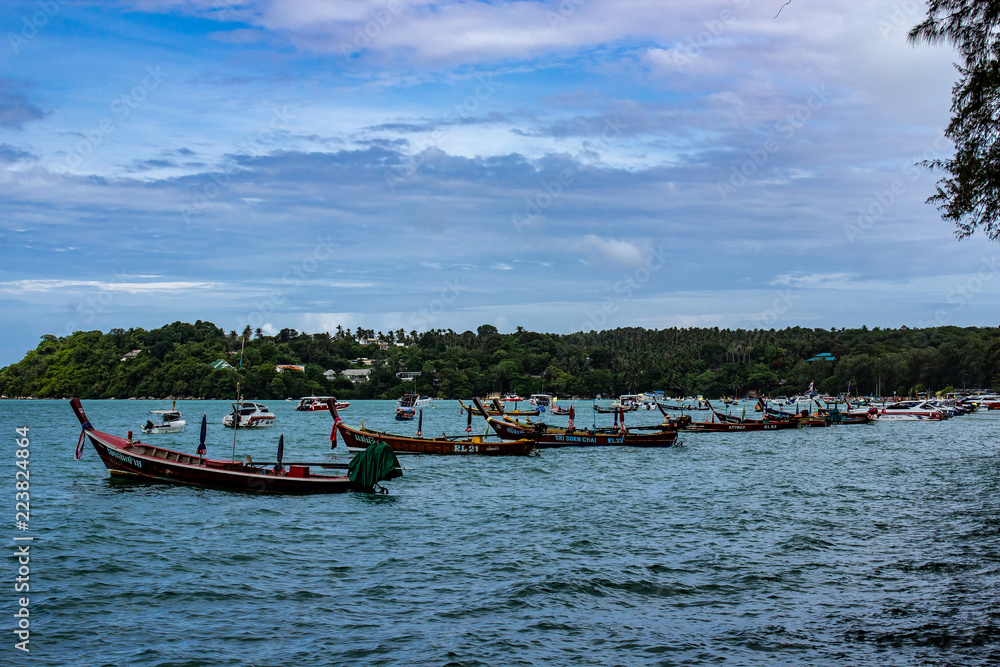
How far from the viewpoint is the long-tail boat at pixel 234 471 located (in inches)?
1198

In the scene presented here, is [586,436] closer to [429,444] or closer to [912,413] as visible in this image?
[429,444]

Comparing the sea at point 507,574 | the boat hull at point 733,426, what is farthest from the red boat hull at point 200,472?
the boat hull at point 733,426

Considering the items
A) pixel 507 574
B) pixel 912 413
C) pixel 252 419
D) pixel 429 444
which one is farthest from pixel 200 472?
pixel 912 413

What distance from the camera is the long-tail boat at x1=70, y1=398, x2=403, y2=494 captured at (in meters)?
30.4

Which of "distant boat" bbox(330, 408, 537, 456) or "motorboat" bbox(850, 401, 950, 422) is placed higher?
"motorboat" bbox(850, 401, 950, 422)

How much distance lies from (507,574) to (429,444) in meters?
30.1

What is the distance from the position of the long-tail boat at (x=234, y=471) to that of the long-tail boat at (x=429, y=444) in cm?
1428

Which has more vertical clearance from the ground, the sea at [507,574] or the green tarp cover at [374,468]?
the green tarp cover at [374,468]

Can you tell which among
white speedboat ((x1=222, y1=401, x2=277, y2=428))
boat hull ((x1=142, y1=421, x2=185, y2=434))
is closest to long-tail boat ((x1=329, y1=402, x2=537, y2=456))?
boat hull ((x1=142, y1=421, x2=185, y2=434))

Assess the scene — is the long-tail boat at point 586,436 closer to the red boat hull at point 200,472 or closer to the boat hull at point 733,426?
the boat hull at point 733,426

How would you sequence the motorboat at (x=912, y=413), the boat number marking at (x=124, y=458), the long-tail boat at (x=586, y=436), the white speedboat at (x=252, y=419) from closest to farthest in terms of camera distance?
1. the boat number marking at (x=124, y=458)
2. the long-tail boat at (x=586, y=436)
3. the white speedboat at (x=252, y=419)
4. the motorboat at (x=912, y=413)

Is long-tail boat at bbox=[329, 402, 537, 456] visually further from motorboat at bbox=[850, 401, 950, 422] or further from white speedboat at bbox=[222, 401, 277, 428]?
motorboat at bbox=[850, 401, 950, 422]

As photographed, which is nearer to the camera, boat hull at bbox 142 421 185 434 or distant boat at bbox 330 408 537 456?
distant boat at bbox 330 408 537 456

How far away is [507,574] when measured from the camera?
1830cm
